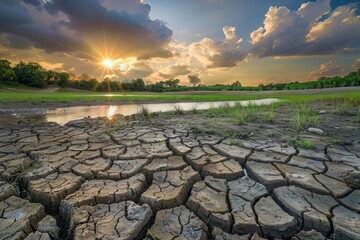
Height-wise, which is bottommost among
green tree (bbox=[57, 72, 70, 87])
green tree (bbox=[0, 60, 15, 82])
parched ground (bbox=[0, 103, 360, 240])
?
parched ground (bbox=[0, 103, 360, 240])

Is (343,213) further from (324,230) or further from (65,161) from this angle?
(65,161)

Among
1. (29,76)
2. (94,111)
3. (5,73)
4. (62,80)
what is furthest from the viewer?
(62,80)

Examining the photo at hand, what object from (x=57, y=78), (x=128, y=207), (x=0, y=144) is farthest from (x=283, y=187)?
(x=57, y=78)

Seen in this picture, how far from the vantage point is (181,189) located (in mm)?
2037

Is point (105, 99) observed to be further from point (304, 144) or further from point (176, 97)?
point (304, 144)

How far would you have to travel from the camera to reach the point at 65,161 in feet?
8.91

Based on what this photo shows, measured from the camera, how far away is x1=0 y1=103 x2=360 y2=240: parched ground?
1.57 meters

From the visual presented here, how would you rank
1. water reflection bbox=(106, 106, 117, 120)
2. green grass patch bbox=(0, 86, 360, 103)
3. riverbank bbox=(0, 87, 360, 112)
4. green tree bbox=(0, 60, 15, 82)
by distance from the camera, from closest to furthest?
water reflection bbox=(106, 106, 117, 120)
riverbank bbox=(0, 87, 360, 112)
green grass patch bbox=(0, 86, 360, 103)
green tree bbox=(0, 60, 15, 82)

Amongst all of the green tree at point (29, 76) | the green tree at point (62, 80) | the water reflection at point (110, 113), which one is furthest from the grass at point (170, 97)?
the green tree at point (62, 80)

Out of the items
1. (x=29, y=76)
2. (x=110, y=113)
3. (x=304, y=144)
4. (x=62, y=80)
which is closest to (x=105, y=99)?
(x=110, y=113)

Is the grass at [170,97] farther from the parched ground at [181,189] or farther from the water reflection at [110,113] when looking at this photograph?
the parched ground at [181,189]

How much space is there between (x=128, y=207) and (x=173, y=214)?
1.26ft

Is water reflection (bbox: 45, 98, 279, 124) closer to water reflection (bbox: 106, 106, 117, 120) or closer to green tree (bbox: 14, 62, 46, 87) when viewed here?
water reflection (bbox: 106, 106, 117, 120)

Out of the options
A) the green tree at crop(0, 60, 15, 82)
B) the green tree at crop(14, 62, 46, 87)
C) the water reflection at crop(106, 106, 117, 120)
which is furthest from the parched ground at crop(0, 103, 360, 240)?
the green tree at crop(14, 62, 46, 87)
